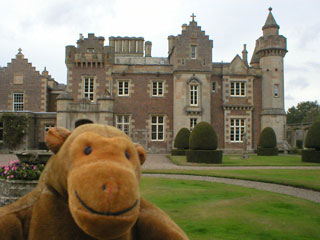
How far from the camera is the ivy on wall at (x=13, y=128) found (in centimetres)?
2750

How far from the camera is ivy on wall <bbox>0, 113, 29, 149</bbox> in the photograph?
2750 centimetres

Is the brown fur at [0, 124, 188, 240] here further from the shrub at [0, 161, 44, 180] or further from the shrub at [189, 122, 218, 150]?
the shrub at [189, 122, 218, 150]

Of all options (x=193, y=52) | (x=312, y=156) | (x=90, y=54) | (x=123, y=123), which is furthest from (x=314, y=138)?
(x=90, y=54)

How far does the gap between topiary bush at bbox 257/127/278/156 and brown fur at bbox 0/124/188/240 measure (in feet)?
86.9

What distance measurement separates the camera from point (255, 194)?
920cm

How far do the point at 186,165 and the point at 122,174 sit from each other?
16.3 meters

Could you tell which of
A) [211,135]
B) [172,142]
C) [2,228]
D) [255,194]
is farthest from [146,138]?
[2,228]

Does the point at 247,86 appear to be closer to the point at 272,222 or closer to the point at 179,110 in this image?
the point at 179,110

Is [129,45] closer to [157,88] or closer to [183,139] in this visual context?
[157,88]

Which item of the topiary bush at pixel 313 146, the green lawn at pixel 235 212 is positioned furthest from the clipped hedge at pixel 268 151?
the green lawn at pixel 235 212

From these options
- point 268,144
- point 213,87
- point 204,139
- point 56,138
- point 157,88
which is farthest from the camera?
point 213,87

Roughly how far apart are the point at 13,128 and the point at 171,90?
1448 centimetres

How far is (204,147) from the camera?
64.6 ft

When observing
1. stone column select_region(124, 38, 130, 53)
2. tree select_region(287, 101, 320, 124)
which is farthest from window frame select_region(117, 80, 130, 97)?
tree select_region(287, 101, 320, 124)
